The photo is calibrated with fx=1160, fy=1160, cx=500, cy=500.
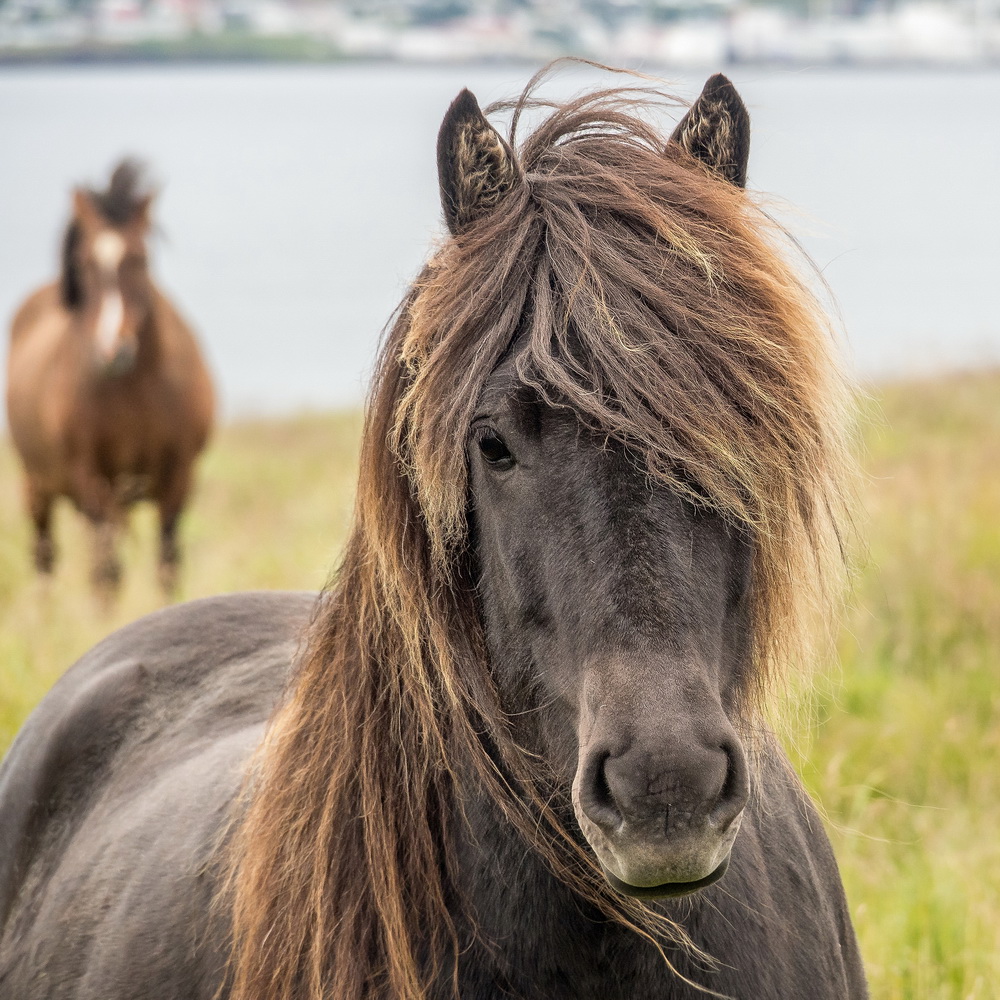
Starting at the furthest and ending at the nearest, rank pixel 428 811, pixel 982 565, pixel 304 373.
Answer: pixel 304 373
pixel 982 565
pixel 428 811

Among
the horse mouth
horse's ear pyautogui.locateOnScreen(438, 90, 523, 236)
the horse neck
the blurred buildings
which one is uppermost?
the blurred buildings

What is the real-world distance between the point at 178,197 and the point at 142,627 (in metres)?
42.2

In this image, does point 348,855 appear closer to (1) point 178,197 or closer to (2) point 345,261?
(2) point 345,261

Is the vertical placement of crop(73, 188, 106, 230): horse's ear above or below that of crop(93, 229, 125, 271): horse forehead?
above

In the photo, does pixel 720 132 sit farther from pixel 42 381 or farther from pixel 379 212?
pixel 379 212

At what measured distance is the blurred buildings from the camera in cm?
4034

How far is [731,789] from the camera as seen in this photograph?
4.47 ft

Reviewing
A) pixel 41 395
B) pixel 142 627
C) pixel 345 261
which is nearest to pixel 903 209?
pixel 345 261

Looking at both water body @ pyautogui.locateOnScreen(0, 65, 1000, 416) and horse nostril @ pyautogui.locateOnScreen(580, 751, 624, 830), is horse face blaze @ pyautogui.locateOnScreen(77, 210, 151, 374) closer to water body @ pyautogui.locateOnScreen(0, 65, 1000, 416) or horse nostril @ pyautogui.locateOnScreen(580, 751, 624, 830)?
water body @ pyautogui.locateOnScreen(0, 65, 1000, 416)

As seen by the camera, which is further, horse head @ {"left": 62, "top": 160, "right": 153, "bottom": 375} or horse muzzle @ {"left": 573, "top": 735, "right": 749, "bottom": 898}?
horse head @ {"left": 62, "top": 160, "right": 153, "bottom": 375}

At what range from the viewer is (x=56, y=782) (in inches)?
108

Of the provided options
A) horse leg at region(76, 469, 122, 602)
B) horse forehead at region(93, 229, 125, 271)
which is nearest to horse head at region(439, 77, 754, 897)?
horse leg at region(76, 469, 122, 602)

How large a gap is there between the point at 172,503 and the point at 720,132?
6.48 m

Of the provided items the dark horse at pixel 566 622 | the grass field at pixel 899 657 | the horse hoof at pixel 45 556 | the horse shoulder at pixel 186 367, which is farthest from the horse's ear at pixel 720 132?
the horse hoof at pixel 45 556
